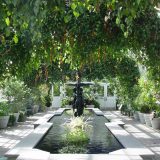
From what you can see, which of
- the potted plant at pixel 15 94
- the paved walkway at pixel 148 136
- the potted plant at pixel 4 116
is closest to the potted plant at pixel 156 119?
the paved walkway at pixel 148 136

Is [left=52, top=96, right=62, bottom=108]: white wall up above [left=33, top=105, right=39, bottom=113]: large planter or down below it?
above

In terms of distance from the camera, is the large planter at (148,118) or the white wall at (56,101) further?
the white wall at (56,101)

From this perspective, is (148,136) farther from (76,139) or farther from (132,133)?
(76,139)

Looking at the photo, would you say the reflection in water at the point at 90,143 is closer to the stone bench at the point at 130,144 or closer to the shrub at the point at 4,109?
the stone bench at the point at 130,144

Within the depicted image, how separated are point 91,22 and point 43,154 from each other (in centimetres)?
244

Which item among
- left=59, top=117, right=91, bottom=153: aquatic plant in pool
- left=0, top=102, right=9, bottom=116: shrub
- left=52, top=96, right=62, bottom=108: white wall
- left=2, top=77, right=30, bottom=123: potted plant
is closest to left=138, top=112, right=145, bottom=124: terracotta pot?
left=2, top=77, right=30, bottom=123: potted plant

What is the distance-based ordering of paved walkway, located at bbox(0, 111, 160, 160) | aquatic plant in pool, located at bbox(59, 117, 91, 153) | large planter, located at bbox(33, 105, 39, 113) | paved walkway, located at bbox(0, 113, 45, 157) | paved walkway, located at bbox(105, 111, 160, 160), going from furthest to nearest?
1. large planter, located at bbox(33, 105, 39, 113)
2. paved walkway, located at bbox(0, 113, 45, 157)
3. paved walkway, located at bbox(0, 111, 160, 160)
4. paved walkway, located at bbox(105, 111, 160, 160)
5. aquatic plant in pool, located at bbox(59, 117, 91, 153)

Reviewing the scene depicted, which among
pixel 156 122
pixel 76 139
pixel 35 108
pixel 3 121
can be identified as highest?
pixel 35 108

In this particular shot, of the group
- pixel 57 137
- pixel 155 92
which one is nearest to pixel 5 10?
pixel 57 137

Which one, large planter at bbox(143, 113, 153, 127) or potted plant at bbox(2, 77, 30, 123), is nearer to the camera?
large planter at bbox(143, 113, 153, 127)

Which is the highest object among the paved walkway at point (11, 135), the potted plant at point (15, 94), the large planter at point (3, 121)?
the potted plant at point (15, 94)

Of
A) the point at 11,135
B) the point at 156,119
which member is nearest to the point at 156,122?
the point at 156,119

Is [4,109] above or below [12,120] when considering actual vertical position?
above

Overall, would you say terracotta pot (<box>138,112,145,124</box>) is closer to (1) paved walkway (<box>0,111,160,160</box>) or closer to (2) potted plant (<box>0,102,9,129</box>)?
(1) paved walkway (<box>0,111,160,160</box>)
